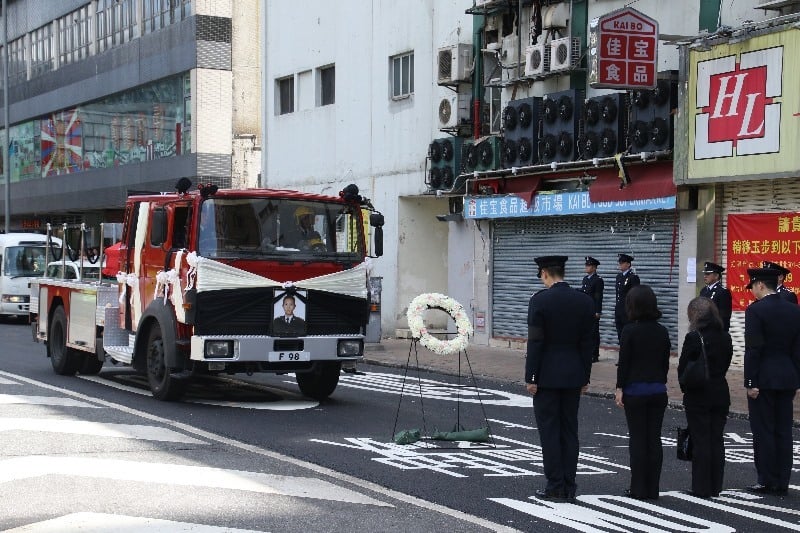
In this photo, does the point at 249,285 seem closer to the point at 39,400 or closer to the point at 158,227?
the point at 158,227

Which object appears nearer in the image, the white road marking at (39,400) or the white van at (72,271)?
the white road marking at (39,400)

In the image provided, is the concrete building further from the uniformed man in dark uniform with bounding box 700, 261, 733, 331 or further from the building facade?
the building facade

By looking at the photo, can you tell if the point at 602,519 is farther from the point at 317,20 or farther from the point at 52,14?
the point at 52,14

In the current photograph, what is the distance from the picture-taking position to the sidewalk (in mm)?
17348

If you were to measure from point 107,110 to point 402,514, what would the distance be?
4271 cm

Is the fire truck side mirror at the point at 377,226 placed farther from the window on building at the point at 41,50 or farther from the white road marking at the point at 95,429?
the window on building at the point at 41,50

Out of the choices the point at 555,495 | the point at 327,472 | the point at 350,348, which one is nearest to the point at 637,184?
the point at 350,348

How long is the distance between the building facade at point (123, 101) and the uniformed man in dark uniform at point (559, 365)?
33.6 metres

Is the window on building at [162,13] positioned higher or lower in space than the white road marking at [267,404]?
higher

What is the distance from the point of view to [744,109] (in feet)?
64.0

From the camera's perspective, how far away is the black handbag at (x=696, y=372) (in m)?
9.55

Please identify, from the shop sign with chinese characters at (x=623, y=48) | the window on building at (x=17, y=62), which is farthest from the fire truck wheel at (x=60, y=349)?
the window on building at (x=17, y=62)

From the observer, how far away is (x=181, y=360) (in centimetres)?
1473

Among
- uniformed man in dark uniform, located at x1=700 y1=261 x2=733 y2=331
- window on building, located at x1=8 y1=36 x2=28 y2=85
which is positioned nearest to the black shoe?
uniformed man in dark uniform, located at x1=700 y1=261 x2=733 y2=331
